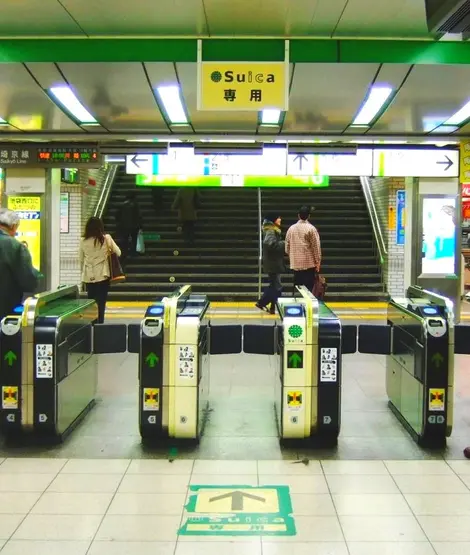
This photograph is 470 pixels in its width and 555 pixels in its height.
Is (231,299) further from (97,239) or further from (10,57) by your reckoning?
(10,57)

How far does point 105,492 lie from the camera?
137 inches

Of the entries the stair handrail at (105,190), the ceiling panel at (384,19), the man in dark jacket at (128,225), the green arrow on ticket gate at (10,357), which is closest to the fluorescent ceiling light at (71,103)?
the ceiling panel at (384,19)

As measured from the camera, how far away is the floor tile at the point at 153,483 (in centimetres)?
351

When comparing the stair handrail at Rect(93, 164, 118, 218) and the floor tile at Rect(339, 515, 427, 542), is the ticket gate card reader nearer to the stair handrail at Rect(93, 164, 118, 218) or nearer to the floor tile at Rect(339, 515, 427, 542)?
the floor tile at Rect(339, 515, 427, 542)

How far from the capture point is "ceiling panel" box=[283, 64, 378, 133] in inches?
231

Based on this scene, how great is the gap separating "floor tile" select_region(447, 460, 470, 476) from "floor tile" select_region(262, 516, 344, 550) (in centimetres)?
110

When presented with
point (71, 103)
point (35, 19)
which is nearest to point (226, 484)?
point (35, 19)

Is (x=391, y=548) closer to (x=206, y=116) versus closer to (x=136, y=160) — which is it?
(x=206, y=116)

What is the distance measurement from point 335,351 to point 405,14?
2914 millimetres

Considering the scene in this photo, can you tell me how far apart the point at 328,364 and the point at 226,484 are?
109 cm

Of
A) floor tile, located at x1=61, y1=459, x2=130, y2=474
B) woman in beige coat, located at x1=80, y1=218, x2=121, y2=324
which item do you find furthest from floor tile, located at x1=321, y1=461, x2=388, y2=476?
woman in beige coat, located at x1=80, y1=218, x2=121, y2=324

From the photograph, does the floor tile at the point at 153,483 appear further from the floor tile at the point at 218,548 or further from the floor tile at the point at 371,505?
the floor tile at the point at 371,505

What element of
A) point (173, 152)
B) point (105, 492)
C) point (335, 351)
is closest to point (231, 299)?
point (173, 152)

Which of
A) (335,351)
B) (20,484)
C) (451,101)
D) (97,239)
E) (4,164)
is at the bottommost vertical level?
(20,484)
